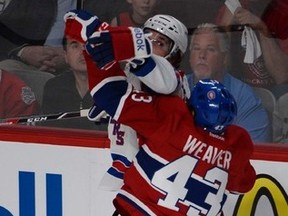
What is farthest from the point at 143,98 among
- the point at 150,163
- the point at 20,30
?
the point at 20,30

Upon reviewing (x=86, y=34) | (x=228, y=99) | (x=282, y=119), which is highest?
(x=86, y=34)

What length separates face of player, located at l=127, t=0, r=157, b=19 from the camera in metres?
3.99

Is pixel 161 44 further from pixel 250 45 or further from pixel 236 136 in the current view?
pixel 250 45

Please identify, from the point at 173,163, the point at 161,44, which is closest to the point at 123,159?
the point at 173,163

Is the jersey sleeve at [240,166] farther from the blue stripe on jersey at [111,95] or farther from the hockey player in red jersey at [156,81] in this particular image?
the blue stripe on jersey at [111,95]

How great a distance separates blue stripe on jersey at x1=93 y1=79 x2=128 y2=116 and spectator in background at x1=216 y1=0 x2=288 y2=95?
3.06 feet

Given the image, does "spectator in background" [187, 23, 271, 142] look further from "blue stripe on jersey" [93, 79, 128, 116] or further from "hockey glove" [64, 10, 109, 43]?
"hockey glove" [64, 10, 109, 43]

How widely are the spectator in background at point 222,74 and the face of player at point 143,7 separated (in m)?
0.23

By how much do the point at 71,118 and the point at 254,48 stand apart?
0.67 metres

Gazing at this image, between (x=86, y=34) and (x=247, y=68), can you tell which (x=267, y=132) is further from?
(x=86, y=34)

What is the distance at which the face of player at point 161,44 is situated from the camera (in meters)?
3.13

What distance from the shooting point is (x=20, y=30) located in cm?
416

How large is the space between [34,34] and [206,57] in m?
0.71

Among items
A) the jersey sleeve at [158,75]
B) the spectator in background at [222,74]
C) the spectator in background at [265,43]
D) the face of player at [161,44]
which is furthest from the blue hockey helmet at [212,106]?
the spectator in background at [265,43]
